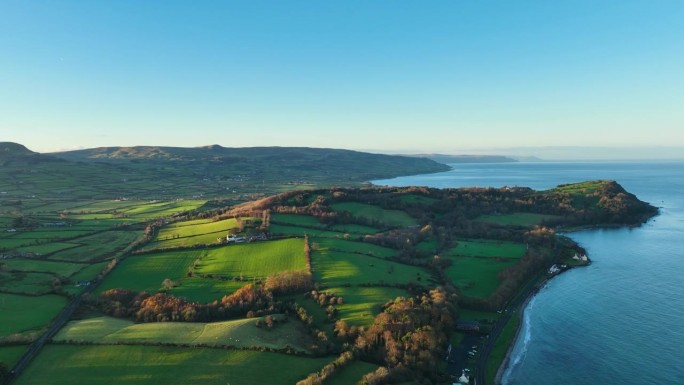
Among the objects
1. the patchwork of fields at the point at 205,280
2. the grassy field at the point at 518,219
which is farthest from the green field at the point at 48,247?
the grassy field at the point at 518,219

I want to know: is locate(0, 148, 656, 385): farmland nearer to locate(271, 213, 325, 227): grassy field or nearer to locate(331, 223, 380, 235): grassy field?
locate(271, 213, 325, 227): grassy field

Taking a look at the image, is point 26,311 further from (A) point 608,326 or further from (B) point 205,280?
(A) point 608,326

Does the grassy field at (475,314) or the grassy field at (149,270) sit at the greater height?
the grassy field at (149,270)

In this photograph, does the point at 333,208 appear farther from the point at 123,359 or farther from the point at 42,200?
the point at 42,200

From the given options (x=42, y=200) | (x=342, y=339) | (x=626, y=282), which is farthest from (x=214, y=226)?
(x=42, y=200)

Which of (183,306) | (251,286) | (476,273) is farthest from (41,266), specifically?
(476,273)

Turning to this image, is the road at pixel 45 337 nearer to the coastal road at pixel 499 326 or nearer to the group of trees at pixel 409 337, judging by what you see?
the group of trees at pixel 409 337

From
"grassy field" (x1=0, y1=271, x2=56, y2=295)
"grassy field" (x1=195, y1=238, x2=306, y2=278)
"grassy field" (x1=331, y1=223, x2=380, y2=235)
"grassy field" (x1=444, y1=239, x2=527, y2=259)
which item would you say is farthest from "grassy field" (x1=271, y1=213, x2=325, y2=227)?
"grassy field" (x1=0, y1=271, x2=56, y2=295)
